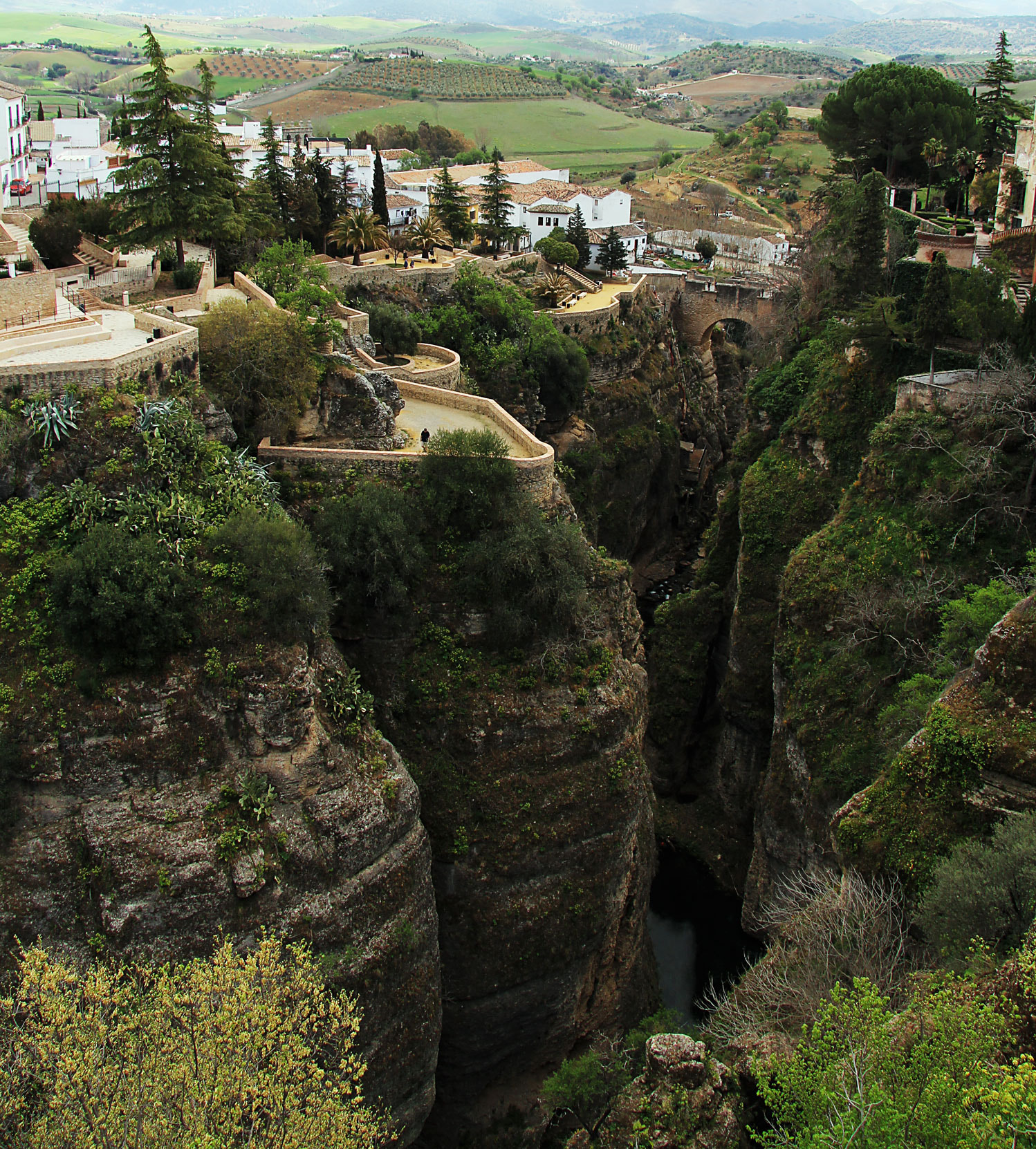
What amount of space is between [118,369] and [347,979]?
51.6ft

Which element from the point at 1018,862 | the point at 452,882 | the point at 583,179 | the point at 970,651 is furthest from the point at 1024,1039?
the point at 583,179

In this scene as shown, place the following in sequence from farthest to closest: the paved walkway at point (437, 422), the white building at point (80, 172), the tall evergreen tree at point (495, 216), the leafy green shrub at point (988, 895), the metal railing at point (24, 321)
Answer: the tall evergreen tree at point (495, 216), the white building at point (80, 172), the paved walkway at point (437, 422), the metal railing at point (24, 321), the leafy green shrub at point (988, 895)

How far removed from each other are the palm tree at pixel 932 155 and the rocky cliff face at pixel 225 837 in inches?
1731

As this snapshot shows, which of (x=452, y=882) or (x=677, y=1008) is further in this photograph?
(x=677, y=1008)

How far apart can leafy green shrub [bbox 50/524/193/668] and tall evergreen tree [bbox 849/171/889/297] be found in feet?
96.0

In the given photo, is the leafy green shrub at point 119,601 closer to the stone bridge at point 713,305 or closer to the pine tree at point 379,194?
the pine tree at point 379,194

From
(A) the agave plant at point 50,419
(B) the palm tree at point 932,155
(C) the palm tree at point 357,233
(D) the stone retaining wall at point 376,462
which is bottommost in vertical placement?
(D) the stone retaining wall at point 376,462

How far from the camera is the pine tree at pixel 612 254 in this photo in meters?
61.9

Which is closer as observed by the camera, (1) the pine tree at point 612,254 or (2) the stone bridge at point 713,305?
(1) the pine tree at point 612,254

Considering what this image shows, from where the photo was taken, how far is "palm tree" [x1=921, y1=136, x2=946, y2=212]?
51.6 meters

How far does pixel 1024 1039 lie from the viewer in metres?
13.7

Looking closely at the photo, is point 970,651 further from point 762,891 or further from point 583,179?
point 583,179

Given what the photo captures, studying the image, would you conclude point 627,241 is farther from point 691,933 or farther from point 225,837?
point 225,837

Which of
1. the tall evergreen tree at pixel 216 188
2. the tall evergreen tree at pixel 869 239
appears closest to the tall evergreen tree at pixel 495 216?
the tall evergreen tree at pixel 216 188
